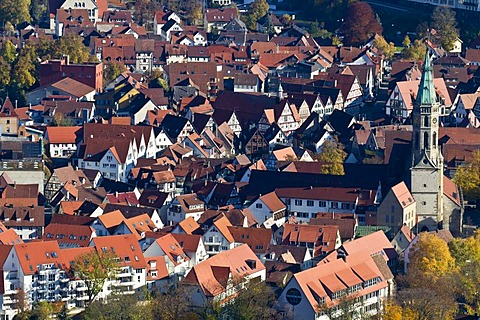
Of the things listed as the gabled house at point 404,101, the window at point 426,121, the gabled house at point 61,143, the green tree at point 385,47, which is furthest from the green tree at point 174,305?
the green tree at point 385,47

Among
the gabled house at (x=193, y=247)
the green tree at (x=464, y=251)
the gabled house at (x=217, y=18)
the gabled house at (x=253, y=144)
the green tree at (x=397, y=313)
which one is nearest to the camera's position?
the green tree at (x=397, y=313)

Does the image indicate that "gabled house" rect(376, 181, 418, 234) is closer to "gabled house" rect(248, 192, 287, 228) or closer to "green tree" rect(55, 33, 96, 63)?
"gabled house" rect(248, 192, 287, 228)

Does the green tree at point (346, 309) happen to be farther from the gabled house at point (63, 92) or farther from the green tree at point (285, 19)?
the green tree at point (285, 19)

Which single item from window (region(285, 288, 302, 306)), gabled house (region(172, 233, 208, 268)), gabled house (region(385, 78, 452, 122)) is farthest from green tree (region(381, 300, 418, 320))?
gabled house (region(385, 78, 452, 122))

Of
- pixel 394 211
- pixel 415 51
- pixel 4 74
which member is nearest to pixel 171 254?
pixel 394 211

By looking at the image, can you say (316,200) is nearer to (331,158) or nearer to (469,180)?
(469,180)

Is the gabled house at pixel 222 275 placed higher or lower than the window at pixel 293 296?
lower
